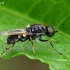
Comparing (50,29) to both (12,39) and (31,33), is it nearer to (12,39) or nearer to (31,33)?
(31,33)

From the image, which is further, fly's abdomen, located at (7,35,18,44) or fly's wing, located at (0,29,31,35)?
fly's abdomen, located at (7,35,18,44)

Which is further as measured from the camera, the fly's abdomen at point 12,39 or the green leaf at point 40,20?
the fly's abdomen at point 12,39

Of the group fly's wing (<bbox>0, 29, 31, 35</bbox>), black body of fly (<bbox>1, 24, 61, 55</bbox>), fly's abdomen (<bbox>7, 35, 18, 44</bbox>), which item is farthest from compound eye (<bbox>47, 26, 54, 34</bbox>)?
fly's abdomen (<bbox>7, 35, 18, 44</bbox>)

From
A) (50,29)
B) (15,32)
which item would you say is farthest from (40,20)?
(15,32)

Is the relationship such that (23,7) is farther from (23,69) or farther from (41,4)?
(23,69)

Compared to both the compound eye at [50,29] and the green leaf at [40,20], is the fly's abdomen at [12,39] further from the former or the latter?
the compound eye at [50,29]

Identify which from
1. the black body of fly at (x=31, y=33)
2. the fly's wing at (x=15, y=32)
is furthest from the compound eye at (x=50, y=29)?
the fly's wing at (x=15, y=32)

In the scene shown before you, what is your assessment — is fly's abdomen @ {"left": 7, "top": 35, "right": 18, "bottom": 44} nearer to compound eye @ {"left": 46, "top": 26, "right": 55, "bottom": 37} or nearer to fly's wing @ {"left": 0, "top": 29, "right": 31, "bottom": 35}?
fly's wing @ {"left": 0, "top": 29, "right": 31, "bottom": 35}

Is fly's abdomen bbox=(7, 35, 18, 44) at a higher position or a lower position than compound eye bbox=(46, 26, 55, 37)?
lower

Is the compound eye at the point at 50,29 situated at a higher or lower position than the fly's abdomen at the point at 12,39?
higher
